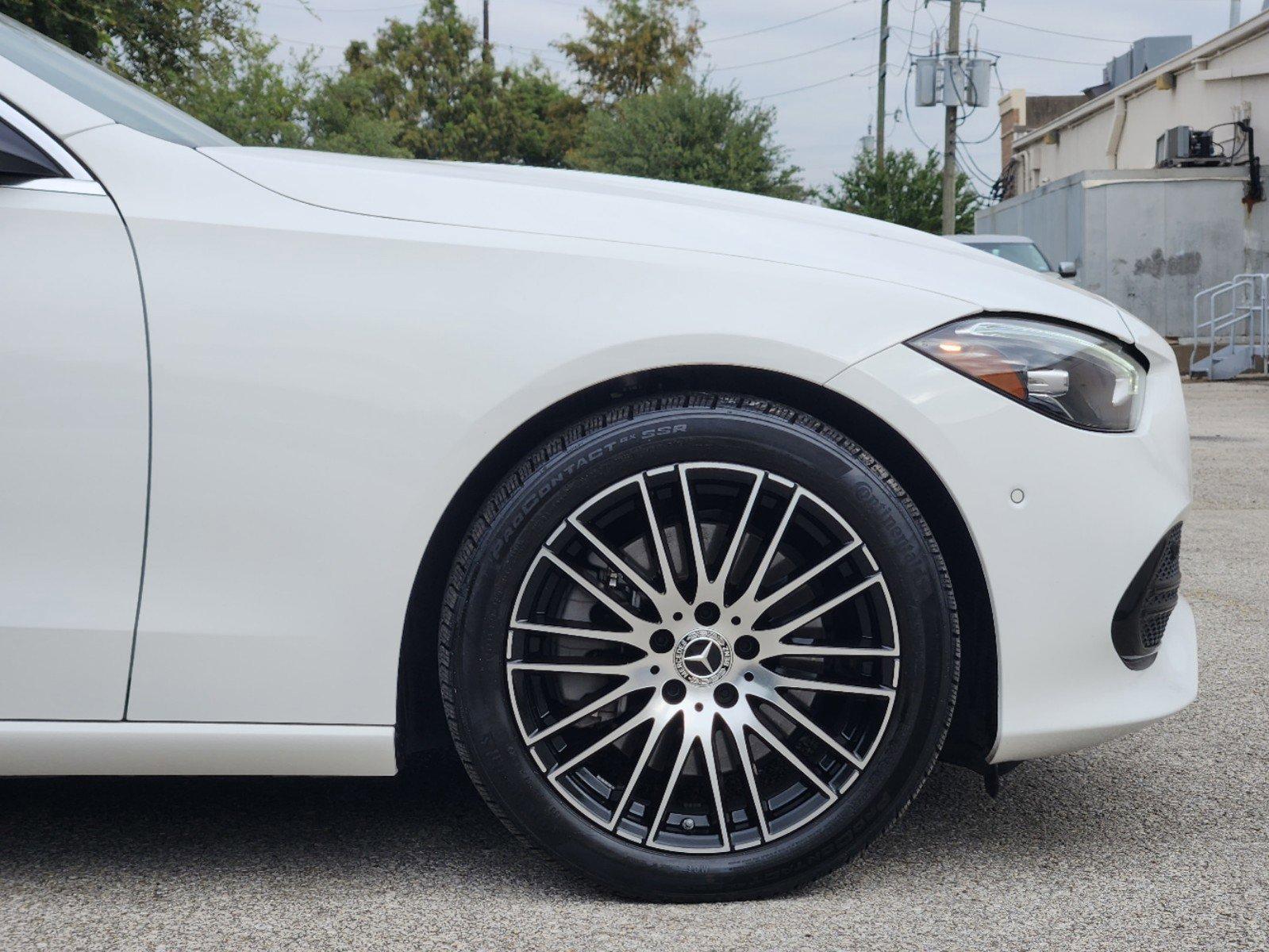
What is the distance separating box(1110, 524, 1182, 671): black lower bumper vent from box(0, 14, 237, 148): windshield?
1.77 metres

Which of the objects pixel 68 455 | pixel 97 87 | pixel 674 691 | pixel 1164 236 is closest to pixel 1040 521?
pixel 674 691

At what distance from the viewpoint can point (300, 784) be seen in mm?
2781

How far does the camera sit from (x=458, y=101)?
56.8 m

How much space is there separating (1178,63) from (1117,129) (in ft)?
14.2

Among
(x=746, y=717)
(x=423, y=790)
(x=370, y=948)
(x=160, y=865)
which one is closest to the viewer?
(x=370, y=948)

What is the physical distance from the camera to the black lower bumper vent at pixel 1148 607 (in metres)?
2.20

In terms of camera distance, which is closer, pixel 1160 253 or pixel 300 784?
pixel 300 784

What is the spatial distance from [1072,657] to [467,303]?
1153 millimetres

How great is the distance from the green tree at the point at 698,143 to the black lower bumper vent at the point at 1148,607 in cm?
3760

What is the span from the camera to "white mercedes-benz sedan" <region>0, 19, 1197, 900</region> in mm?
2051

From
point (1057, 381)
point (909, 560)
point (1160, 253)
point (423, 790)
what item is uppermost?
point (1160, 253)

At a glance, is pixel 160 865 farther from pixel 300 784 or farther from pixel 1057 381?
pixel 1057 381

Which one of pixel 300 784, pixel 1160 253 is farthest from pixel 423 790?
pixel 1160 253

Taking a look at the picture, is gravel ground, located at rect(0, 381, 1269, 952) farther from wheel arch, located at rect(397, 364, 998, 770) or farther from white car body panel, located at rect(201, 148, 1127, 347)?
white car body panel, located at rect(201, 148, 1127, 347)
